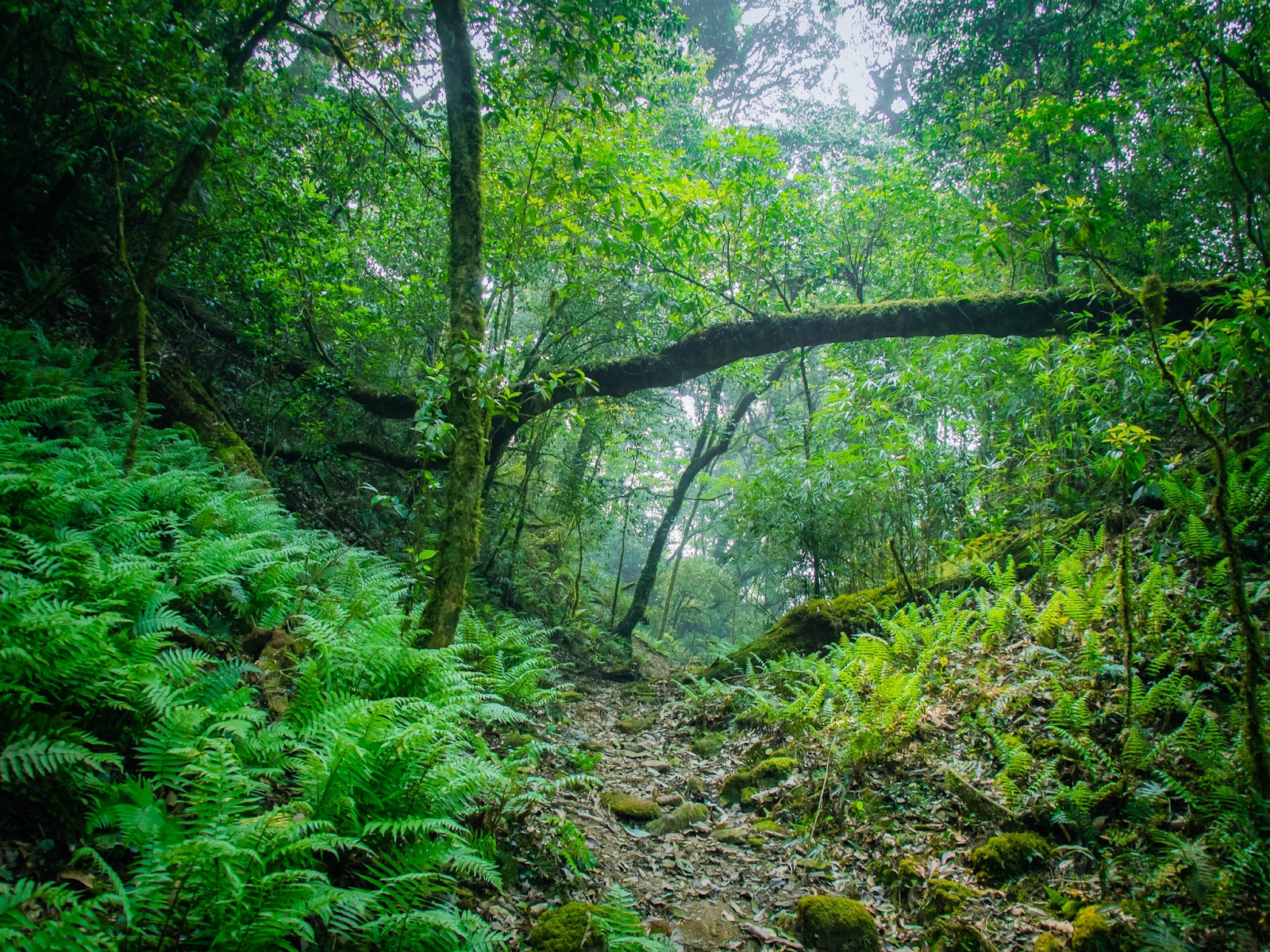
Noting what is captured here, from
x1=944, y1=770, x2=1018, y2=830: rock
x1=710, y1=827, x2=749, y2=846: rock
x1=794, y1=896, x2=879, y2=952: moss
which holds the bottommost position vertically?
x1=710, y1=827, x2=749, y2=846: rock

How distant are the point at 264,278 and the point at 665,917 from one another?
7277mm

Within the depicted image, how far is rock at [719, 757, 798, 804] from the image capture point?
4.13 meters

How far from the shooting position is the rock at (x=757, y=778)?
4133 millimetres

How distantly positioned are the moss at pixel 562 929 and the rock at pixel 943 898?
1.52 m

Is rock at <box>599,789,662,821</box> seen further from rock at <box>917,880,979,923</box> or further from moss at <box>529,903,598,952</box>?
rock at <box>917,880,979,923</box>

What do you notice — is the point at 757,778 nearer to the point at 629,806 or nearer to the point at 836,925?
the point at 629,806

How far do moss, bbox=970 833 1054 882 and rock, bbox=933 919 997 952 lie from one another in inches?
14.8

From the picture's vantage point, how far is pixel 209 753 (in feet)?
6.90

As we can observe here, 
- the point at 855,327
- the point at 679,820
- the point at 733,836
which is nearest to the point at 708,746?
the point at 679,820

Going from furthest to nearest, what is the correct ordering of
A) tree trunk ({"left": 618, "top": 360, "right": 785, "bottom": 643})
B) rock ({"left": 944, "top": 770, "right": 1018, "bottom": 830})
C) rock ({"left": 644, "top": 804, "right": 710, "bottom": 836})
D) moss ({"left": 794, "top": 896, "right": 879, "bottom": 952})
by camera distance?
1. tree trunk ({"left": 618, "top": 360, "right": 785, "bottom": 643})
2. rock ({"left": 644, "top": 804, "right": 710, "bottom": 836})
3. rock ({"left": 944, "top": 770, "right": 1018, "bottom": 830})
4. moss ({"left": 794, "top": 896, "right": 879, "bottom": 952})

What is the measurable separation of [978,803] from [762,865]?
4.03 feet

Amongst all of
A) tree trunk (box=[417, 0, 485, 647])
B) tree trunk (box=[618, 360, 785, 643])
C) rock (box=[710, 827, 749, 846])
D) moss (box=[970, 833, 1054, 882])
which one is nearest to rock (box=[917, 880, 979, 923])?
moss (box=[970, 833, 1054, 882])

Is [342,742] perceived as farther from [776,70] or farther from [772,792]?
[776,70]

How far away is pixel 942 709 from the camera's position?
4.01m
